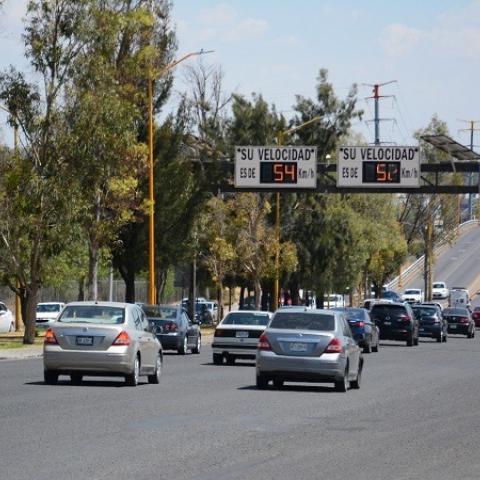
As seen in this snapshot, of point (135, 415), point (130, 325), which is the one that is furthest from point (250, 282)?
point (135, 415)

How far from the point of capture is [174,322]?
4356 cm

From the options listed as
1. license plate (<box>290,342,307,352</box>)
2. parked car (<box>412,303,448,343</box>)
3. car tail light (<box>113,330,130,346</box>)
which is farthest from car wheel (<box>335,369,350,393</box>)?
parked car (<box>412,303,448,343</box>)

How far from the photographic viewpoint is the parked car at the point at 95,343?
27.0 metres

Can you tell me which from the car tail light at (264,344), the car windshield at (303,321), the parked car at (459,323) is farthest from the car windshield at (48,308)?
the car tail light at (264,344)

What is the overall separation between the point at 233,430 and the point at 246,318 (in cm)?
2125

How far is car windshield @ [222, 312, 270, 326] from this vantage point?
39.4m

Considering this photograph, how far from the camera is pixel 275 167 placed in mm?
60281

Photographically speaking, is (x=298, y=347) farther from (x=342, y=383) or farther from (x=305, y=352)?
(x=342, y=383)

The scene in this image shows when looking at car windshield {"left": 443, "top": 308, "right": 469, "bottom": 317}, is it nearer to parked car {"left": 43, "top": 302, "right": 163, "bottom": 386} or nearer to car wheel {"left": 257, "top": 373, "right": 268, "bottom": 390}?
car wheel {"left": 257, "top": 373, "right": 268, "bottom": 390}

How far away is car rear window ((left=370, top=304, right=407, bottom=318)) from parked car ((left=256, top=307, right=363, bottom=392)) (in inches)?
1214

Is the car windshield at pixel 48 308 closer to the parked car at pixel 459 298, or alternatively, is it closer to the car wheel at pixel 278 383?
the car wheel at pixel 278 383

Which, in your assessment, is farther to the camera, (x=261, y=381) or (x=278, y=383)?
(x=278, y=383)

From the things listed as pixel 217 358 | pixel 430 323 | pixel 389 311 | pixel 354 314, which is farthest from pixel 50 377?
pixel 430 323

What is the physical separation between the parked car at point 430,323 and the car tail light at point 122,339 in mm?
37693
